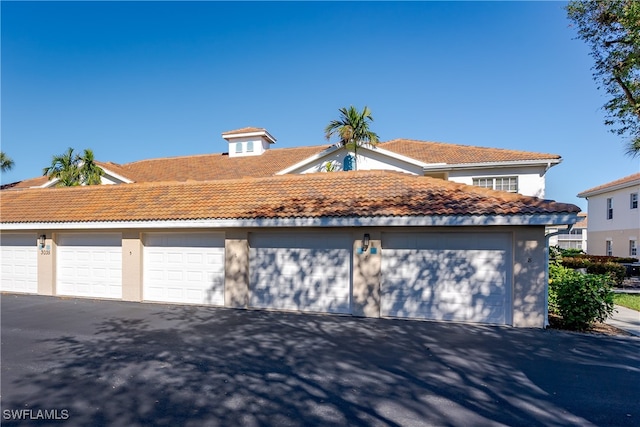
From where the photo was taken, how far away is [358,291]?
9016 mm

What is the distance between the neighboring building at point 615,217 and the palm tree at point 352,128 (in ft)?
68.4

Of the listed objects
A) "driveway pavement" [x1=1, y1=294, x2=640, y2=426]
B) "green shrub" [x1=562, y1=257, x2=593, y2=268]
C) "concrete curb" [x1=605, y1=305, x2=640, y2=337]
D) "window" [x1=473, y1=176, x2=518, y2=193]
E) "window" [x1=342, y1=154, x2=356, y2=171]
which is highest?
"window" [x1=342, y1=154, x2=356, y2=171]

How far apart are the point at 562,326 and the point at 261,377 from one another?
7418mm

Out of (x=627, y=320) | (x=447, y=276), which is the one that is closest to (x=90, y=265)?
(x=447, y=276)

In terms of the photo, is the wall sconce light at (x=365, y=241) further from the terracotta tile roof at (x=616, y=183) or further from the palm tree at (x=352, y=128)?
the terracotta tile roof at (x=616, y=183)

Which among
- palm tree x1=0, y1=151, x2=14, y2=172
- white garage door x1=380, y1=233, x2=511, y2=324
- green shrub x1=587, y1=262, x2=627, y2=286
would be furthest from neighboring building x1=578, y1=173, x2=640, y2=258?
palm tree x1=0, y1=151, x2=14, y2=172

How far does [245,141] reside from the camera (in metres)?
23.6

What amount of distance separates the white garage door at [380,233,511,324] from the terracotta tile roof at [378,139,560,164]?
9998 millimetres

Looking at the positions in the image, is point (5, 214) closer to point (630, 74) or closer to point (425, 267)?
point (425, 267)

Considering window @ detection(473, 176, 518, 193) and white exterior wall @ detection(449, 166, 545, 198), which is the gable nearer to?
window @ detection(473, 176, 518, 193)

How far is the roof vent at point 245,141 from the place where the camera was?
23.2 m

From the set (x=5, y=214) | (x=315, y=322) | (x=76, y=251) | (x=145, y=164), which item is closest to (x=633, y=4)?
(x=315, y=322)

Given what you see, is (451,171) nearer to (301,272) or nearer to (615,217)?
(301,272)

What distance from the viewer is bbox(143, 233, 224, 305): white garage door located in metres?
10.2
